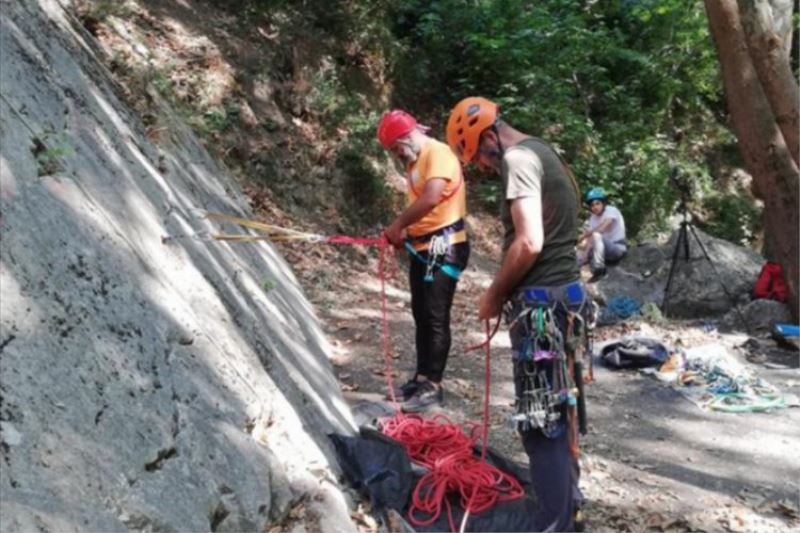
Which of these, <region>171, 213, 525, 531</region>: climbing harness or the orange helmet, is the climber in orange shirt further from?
the orange helmet

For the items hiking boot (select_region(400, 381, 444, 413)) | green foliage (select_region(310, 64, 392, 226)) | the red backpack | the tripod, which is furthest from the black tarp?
green foliage (select_region(310, 64, 392, 226))

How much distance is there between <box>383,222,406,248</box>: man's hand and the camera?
15.1 feet

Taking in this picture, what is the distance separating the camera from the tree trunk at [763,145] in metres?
6.89

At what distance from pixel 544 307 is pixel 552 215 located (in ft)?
1.31

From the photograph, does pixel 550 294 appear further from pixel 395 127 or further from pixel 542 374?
pixel 395 127

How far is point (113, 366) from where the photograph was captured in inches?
88.2

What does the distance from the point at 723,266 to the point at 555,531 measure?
7.12 m

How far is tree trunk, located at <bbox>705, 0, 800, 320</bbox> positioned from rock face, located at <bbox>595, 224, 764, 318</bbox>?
1.13 metres

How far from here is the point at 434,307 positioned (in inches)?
192

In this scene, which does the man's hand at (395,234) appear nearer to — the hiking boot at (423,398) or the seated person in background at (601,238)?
the hiking boot at (423,398)

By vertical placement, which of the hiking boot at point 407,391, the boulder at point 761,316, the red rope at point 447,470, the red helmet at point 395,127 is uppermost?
the red helmet at point 395,127

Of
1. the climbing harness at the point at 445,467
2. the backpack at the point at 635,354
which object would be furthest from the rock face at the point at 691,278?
the climbing harness at the point at 445,467

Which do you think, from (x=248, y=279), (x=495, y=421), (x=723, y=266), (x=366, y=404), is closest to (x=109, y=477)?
(x=248, y=279)

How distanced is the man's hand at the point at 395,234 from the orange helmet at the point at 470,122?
4.36ft
